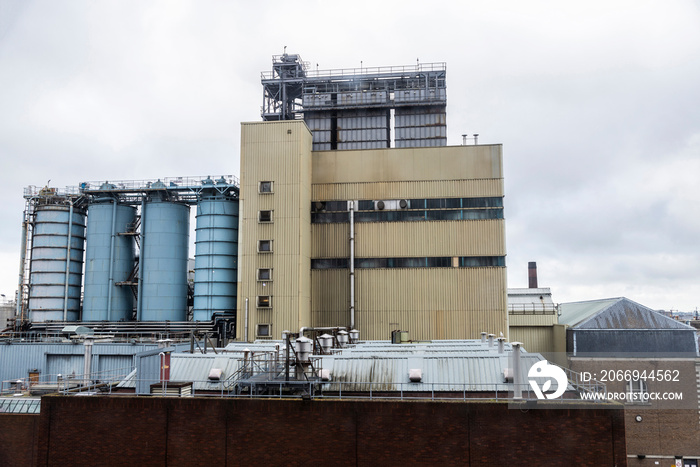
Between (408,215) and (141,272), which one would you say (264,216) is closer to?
(408,215)

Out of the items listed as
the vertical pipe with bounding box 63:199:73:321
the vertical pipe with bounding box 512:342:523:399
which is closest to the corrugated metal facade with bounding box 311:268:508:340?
the vertical pipe with bounding box 63:199:73:321

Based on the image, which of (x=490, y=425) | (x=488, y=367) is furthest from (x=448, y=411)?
(x=488, y=367)

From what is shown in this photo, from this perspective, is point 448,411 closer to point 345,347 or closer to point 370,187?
point 345,347

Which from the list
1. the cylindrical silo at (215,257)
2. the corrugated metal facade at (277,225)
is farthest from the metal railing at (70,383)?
the corrugated metal facade at (277,225)

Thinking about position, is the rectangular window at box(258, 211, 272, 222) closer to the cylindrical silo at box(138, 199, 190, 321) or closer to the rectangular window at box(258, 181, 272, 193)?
the rectangular window at box(258, 181, 272, 193)

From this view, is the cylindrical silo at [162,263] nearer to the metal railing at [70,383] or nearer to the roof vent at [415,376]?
the metal railing at [70,383]

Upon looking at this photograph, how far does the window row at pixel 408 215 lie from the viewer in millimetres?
50844

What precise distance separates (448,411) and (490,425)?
1755 mm

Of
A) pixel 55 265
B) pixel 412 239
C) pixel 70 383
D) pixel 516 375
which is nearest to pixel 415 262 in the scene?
pixel 412 239

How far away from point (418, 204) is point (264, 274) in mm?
15052

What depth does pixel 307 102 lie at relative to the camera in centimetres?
6278

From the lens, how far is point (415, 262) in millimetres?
51094

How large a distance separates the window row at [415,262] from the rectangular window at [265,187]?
25.2ft

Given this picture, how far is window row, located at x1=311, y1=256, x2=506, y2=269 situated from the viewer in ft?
165
